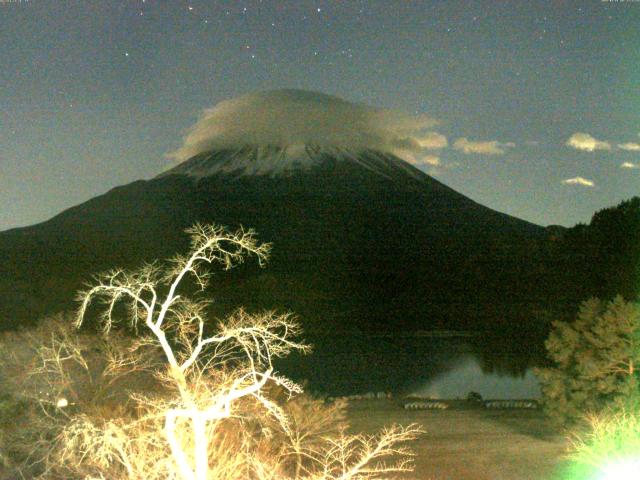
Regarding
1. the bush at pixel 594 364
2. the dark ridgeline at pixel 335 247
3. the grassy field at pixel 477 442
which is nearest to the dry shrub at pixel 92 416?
the grassy field at pixel 477 442

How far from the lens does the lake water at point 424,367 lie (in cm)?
2970

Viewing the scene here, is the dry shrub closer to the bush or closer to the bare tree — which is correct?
the bare tree

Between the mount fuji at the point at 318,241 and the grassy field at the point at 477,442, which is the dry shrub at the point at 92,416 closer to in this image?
the grassy field at the point at 477,442

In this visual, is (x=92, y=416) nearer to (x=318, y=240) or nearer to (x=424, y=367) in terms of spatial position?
(x=424, y=367)

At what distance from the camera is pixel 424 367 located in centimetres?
3719

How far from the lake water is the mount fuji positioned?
8508 mm

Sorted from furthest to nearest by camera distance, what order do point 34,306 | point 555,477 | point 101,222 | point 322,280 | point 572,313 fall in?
point 101,222 < point 322,280 < point 34,306 < point 572,313 < point 555,477

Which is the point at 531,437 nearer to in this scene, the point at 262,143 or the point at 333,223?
the point at 333,223

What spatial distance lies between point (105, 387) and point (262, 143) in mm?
133516

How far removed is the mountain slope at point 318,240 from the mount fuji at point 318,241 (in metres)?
0.24

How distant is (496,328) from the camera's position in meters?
53.3

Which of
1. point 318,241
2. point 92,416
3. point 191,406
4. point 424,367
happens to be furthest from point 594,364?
point 318,241

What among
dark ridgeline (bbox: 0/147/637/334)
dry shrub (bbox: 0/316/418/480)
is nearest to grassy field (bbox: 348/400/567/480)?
dry shrub (bbox: 0/316/418/480)

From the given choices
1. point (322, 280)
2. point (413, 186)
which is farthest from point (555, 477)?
point (413, 186)
